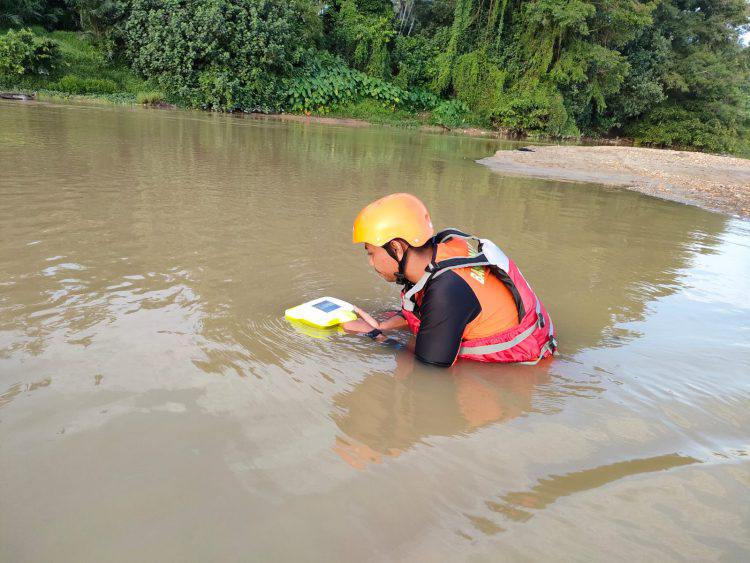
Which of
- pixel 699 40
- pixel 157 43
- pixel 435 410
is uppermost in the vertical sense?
pixel 699 40

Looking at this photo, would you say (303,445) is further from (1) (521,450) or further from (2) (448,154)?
(2) (448,154)

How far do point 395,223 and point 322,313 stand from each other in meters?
1.03

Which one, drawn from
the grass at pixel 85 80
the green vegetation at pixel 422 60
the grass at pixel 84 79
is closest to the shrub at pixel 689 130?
the green vegetation at pixel 422 60

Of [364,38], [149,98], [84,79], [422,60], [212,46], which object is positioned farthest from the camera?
[422,60]

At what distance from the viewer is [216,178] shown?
849 centimetres

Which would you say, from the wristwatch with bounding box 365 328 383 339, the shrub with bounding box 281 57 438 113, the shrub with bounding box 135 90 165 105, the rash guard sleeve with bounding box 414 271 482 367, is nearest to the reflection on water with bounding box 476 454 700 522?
the rash guard sleeve with bounding box 414 271 482 367

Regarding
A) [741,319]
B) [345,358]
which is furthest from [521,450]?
[741,319]

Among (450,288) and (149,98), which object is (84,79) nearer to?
(149,98)

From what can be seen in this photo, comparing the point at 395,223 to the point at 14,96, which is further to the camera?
the point at 14,96

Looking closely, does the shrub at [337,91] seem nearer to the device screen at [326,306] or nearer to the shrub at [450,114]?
the shrub at [450,114]

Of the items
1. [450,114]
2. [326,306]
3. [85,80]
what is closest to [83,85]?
[85,80]

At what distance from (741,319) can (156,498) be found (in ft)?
14.9

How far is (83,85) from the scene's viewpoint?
24.3 m

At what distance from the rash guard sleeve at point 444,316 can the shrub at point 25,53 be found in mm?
26458
